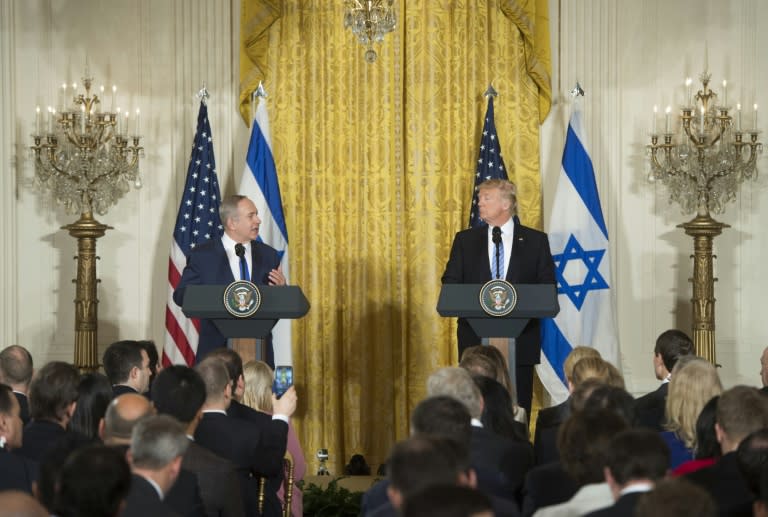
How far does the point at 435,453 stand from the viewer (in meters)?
2.97

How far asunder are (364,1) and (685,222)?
309 centimetres

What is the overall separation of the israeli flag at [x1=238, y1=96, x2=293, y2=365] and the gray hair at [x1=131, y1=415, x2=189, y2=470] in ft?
18.3

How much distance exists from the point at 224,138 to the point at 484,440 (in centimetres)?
576

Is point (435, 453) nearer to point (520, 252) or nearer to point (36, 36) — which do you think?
point (520, 252)

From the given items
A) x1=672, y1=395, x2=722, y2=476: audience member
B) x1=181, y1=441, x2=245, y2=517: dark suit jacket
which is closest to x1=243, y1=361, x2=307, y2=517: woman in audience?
x1=181, y1=441, x2=245, y2=517: dark suit jacket

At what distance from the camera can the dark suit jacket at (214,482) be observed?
13.6ft

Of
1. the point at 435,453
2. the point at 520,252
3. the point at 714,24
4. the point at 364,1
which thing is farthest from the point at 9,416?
the point at 714,24

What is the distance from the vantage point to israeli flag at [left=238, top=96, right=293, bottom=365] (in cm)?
912

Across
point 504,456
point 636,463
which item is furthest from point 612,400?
point 636,463

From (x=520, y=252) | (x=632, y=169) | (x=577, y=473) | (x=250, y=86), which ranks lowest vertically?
(x=577, y=473)

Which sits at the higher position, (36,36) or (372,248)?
(36,36)

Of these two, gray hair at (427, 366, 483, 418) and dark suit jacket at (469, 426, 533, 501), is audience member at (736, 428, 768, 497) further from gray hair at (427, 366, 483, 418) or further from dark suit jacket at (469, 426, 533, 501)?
gray hair at (427, 366, 483, 418)

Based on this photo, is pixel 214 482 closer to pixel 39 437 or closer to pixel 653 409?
pixel 39 437

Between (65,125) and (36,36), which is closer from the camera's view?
(65,125)
